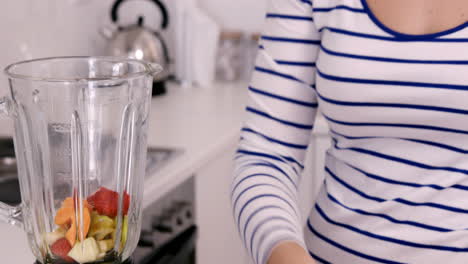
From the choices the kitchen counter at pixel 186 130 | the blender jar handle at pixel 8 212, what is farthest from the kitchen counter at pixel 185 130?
the blender jar handle at pixel 8 212

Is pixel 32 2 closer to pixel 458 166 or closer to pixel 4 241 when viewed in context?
pixel 4 241

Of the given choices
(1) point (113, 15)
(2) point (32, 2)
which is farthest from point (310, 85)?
(1) point (113, 15)

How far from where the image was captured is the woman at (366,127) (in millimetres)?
788

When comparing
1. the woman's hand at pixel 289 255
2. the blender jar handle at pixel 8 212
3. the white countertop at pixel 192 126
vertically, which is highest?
the blender jar handle at pixel 8 212

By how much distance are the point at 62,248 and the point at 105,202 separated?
0.06 m

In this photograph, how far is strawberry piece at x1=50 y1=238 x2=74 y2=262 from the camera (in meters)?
0.64

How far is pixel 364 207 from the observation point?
86cm

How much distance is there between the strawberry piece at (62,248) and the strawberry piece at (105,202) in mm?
45

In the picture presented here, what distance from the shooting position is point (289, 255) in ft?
2.32

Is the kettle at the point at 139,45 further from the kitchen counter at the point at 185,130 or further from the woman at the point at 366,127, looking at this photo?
the woman at the point at 366,127

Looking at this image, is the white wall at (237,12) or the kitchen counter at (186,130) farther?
the white wall at (237,12)

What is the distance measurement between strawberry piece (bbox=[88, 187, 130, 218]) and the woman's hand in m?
0.17

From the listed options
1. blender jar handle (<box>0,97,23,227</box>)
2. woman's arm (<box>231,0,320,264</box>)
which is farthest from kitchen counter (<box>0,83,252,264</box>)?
woman's arm (<box>231,0,320,264</box>)

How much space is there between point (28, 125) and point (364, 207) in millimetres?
443
